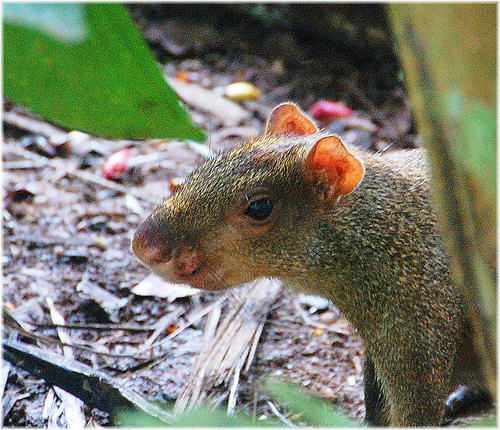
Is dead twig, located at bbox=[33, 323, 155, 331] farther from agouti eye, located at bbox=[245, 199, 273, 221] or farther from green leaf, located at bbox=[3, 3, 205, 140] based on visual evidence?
green leaf, located at bbox=[3, 3, 205, 140]

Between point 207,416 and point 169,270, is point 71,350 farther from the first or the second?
point 207,416

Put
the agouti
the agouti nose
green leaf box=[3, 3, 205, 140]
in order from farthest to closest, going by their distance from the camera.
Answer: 1. the agouti
2. the agouti nose
3. green leaf box=[3, 3, 205, 140]

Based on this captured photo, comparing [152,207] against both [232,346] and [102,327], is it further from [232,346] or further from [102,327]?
[232,346]

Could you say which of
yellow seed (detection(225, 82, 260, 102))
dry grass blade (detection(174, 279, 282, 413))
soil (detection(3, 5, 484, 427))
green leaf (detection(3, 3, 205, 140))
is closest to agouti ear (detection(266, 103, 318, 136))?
soil (detection(3, 5, 484, 427))

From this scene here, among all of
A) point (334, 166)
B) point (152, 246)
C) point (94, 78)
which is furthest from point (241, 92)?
point (94, 78)

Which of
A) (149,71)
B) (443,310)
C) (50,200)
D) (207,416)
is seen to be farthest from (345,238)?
(50,200)

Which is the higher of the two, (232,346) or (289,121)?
(289,121)
